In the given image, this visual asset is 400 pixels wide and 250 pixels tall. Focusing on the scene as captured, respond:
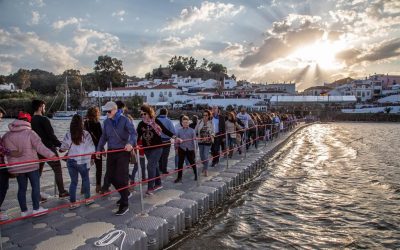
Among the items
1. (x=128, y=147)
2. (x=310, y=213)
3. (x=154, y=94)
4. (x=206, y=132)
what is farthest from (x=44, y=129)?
(x=154, y=94)

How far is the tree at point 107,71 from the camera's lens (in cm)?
10738

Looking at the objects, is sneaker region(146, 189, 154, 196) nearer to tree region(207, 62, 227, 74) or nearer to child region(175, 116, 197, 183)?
child region(175, 116, 197, 183)

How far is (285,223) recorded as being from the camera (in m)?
6.78

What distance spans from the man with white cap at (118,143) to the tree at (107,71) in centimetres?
10606

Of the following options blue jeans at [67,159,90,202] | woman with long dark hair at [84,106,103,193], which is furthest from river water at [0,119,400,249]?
woman with long dark hair at [84,106,103,193]

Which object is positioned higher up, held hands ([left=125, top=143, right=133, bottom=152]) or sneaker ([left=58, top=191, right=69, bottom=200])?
held hands ([left=125, top=143, right=133, bottom=152])

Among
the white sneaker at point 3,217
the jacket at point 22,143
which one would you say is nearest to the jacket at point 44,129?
the jacket at point 22,143

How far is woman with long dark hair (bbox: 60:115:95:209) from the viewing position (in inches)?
235

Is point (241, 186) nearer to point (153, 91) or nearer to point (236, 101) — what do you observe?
point (236, 101)

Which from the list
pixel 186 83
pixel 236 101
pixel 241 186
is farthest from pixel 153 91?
pixel 241 186

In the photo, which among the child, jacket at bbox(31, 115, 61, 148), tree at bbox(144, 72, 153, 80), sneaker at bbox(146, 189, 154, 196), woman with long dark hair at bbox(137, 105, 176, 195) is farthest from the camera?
tree at bbox(144, 72, 153, 80)

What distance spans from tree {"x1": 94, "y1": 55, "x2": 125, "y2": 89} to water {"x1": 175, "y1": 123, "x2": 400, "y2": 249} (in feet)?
334

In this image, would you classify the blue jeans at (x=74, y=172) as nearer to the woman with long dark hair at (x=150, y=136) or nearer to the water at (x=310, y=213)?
the woman with long dark hair at (x=150, y=136)

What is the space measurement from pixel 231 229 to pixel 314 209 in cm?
246
